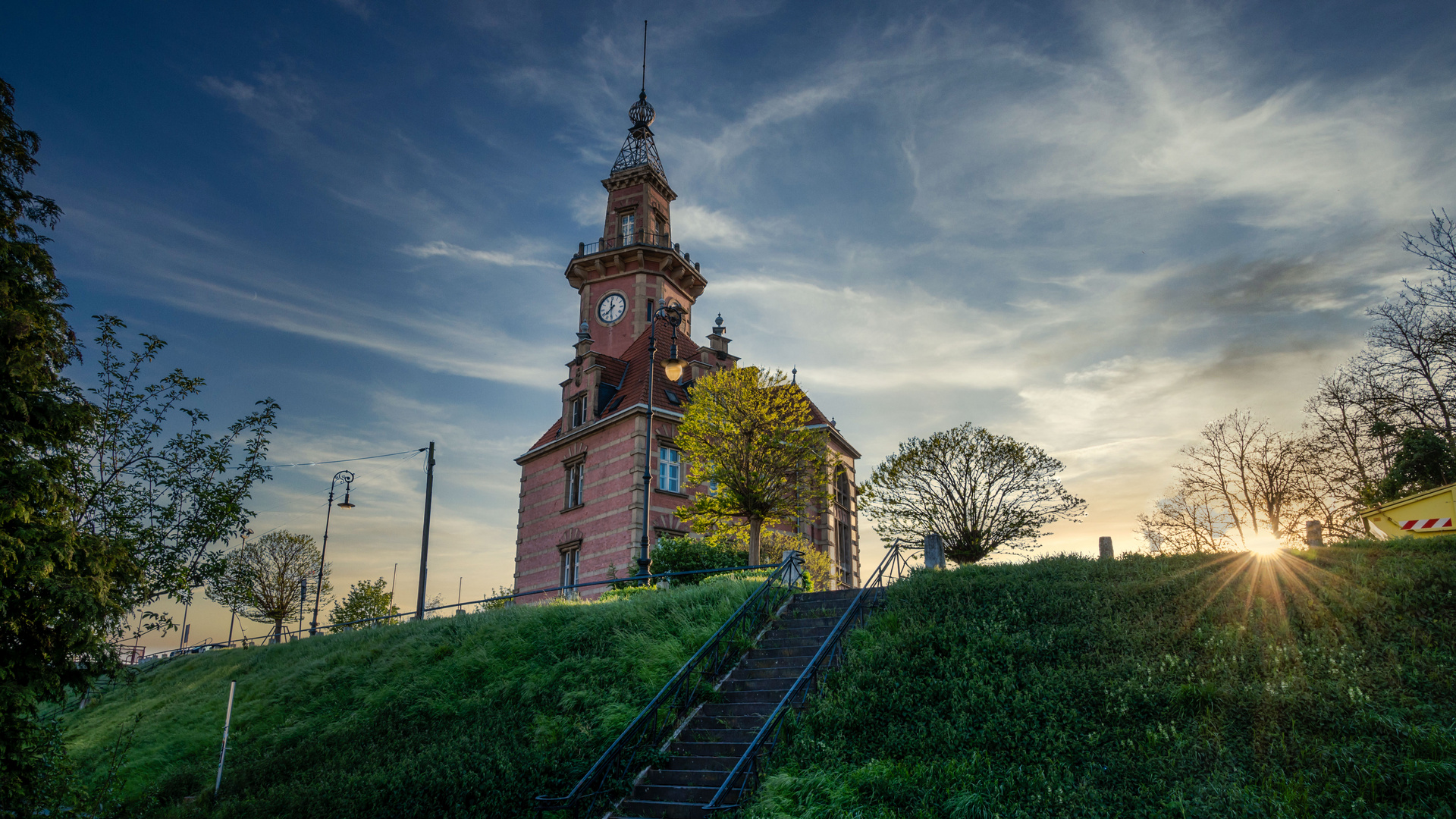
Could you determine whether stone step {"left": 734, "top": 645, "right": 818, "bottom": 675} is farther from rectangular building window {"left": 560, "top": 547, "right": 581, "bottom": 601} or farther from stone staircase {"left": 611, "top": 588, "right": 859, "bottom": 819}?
rectangular building window {"left": 560, "top": 547, "right": 581, "bottom": 601}

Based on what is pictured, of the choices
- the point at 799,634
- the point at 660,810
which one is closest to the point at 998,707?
the point at 660,810

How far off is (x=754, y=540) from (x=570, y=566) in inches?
408

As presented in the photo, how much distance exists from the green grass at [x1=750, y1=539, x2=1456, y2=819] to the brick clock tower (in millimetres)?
12212

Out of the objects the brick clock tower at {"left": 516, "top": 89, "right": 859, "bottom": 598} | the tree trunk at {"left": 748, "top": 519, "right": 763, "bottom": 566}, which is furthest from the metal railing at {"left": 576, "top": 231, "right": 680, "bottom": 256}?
the tree trunk at {"left": 748, "top": 519, "right": 763, "bottom": 566}

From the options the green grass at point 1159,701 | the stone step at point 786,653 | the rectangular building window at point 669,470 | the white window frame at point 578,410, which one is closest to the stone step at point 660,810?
the green grass at point 1159,701

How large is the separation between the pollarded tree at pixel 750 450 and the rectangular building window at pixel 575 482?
659 centimetres

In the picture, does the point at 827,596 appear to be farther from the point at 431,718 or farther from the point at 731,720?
the point at 431,718

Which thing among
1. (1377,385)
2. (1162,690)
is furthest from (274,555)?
(1377,385)

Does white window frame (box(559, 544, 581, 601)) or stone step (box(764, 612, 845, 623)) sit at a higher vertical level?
white window frame (box(559, 544, 581, 601))

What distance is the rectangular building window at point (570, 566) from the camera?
99.2 feet

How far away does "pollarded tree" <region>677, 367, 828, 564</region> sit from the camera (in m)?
24.2

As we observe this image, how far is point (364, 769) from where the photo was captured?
1197cm

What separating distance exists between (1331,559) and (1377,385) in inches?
691

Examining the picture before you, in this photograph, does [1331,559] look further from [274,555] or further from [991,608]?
[274,555]
